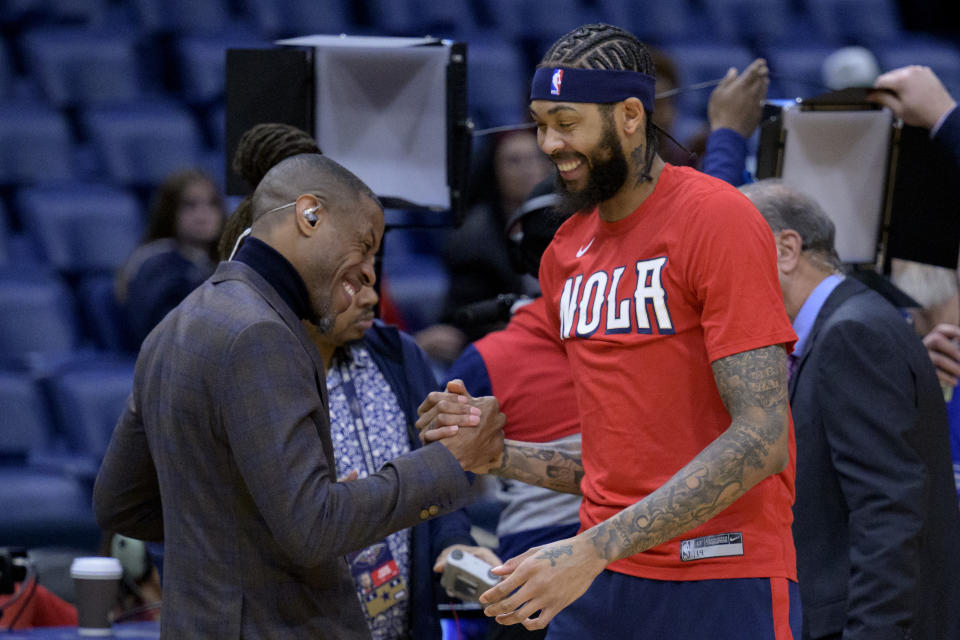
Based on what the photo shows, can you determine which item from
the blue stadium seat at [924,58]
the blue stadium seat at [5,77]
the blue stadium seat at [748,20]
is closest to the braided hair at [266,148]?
the blue stadium seat at [5,77]

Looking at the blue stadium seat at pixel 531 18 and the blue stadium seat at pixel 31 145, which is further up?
the blue stadium seat at pixel 531 18

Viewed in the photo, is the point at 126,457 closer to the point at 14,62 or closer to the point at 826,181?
the point at 826,181

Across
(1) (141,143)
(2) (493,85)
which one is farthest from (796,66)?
(1) (141,143)

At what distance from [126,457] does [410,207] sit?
1.08 metres

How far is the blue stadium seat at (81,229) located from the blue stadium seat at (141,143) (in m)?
0.32

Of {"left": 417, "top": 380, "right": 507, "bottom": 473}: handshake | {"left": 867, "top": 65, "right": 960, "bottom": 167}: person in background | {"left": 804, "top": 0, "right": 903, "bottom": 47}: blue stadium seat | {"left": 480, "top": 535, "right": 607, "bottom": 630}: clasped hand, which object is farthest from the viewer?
{"left": 804, "top": 0, "right": 903, "bottom": 47}: blue stadium seat

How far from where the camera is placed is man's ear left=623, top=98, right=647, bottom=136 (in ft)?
7.48

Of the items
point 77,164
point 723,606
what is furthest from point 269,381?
point 77,164

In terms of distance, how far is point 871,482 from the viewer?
9.07 feet

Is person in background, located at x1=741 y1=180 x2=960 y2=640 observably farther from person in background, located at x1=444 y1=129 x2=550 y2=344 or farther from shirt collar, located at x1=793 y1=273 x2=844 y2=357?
person in background, located at x1=444 y1=129 x2=550 y2=344

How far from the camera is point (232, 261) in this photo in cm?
221

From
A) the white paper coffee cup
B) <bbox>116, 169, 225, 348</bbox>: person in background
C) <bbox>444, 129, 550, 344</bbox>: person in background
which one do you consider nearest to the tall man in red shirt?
the white paper coffee cup

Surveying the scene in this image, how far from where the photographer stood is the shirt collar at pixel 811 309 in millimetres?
2951

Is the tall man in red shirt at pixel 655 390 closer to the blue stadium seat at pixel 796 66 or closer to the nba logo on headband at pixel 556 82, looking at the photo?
the nba logo on headband at pixel 556 82
